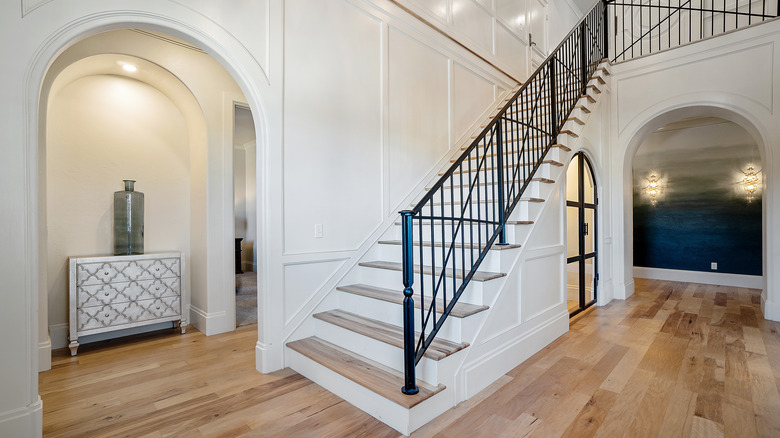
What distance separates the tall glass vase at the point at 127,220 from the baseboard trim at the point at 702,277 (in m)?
7.92

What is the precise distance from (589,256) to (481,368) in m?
2.97

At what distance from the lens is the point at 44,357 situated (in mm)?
2662

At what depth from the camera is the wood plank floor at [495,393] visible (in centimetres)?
190

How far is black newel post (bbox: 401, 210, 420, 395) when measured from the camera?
1.88 m

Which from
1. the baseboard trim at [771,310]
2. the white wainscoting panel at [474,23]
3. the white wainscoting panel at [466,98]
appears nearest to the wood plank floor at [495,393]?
the baseboard trim at [771,310]

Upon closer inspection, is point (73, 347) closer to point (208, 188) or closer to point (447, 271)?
point (208, 188)

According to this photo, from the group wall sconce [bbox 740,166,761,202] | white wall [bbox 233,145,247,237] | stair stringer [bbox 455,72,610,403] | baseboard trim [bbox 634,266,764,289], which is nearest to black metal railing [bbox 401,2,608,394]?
stair stringer [bbox 455,72,610,403]

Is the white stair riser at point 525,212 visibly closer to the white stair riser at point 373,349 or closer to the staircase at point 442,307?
the staircase at point 442,307

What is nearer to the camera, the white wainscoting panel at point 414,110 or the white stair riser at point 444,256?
the white stair riser at point 444,256

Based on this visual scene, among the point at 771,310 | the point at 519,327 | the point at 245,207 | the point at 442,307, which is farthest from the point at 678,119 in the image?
the point at 245,207

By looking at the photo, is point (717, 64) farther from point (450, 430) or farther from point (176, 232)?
point (176, 232)

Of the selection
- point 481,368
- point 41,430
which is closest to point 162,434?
point 41,430

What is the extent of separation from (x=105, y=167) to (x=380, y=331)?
3.09 m

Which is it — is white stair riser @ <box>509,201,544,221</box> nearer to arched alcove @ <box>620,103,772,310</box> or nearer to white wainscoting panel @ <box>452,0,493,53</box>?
white wainscoting panel @ <box>452,0,493,53</box>
